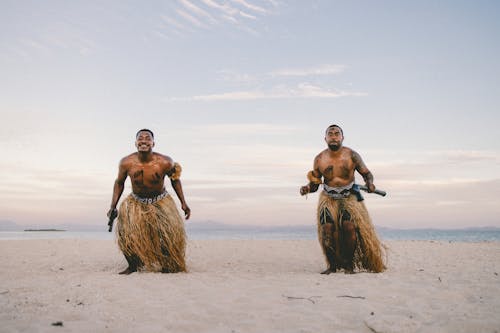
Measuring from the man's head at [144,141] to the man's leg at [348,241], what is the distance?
8.58 feet

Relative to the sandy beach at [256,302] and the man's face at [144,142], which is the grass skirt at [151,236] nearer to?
the sandy beach at [256,302]

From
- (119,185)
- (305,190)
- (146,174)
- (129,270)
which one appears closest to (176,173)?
(146,174)

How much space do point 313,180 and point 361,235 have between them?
928mm

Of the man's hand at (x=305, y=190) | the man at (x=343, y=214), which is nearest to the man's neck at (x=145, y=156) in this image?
the man's hand at (x=305, y=190)

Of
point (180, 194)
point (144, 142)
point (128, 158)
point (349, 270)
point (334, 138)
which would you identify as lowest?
point (349, 270)

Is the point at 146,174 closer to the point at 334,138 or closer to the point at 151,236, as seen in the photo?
the point at 151,236

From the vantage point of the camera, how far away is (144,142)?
595 cm

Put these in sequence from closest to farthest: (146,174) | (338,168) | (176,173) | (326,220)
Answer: (326,220), (338,168), (146,174), (176,173)

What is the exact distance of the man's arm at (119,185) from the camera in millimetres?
6086

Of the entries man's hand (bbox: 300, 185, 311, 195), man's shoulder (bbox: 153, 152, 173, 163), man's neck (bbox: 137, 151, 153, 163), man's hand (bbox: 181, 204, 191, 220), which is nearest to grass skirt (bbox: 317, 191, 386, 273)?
man's hand (bbox: 300, 185, 311, 195)

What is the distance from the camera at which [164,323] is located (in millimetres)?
3311

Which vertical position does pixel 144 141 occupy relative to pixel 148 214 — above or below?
above

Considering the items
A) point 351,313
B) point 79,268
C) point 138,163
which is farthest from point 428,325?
point 79,268

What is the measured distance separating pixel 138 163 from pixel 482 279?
4348 millimetres
